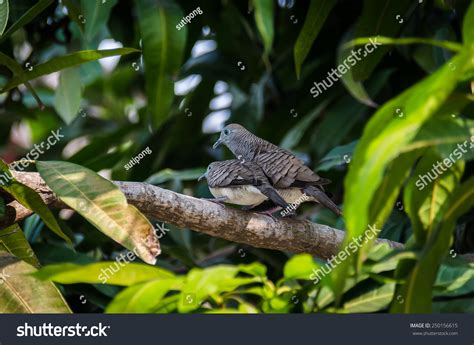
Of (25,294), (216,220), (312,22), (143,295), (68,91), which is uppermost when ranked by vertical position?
(312,22)

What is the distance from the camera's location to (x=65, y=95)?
11.9 feet

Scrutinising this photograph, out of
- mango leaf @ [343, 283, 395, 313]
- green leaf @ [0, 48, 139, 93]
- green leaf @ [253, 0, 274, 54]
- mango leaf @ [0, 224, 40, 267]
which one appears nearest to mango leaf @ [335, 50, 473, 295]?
mango leaf @ [343, 283, 395, 313]

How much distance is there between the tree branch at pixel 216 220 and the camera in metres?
2.29

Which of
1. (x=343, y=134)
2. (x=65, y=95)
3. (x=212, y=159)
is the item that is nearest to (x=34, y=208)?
(x=65, y=95)

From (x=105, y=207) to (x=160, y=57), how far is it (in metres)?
0.91

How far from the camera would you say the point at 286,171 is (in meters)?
2.66

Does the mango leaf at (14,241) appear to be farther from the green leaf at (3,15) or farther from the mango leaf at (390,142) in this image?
the mango leaf at (390,142)

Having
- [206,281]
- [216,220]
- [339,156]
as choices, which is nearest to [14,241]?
[216,220]

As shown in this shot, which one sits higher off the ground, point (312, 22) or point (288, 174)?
point (312, 22)

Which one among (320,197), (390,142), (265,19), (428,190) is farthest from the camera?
(320,197)

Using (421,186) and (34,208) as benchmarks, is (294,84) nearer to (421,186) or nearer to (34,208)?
(34,208)

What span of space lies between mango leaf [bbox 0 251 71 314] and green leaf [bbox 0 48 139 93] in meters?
0.61

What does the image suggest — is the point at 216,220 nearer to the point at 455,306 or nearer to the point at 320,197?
the point at 320,197

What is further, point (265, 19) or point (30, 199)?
point (30, 199)
